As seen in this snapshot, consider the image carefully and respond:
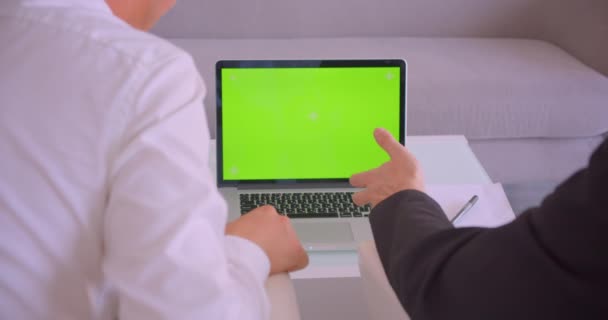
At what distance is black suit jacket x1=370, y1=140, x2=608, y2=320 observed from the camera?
0.69 metres

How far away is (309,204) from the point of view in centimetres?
150

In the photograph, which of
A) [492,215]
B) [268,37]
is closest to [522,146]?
[268,37]

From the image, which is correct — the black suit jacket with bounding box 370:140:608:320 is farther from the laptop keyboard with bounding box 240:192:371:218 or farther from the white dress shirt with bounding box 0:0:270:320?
the laptop keyboard with bounding box 240:192:371:218

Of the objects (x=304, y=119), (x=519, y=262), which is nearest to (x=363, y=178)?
(x=304, y=119)

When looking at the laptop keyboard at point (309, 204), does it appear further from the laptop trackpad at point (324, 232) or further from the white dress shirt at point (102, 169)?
the white dress shirt at point (102, 169)

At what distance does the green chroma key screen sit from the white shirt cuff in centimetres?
48

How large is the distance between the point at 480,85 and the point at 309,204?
142 cm

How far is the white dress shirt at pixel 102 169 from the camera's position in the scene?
2.49 ft

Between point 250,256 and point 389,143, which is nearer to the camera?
point 250,256

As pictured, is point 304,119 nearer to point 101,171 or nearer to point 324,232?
point 324,232

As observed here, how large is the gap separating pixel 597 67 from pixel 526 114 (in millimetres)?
479

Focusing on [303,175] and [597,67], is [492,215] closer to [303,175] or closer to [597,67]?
[303,175]

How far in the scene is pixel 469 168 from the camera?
5.43ft

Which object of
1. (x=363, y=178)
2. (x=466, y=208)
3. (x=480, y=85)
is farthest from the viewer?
(x=480, y=85)
